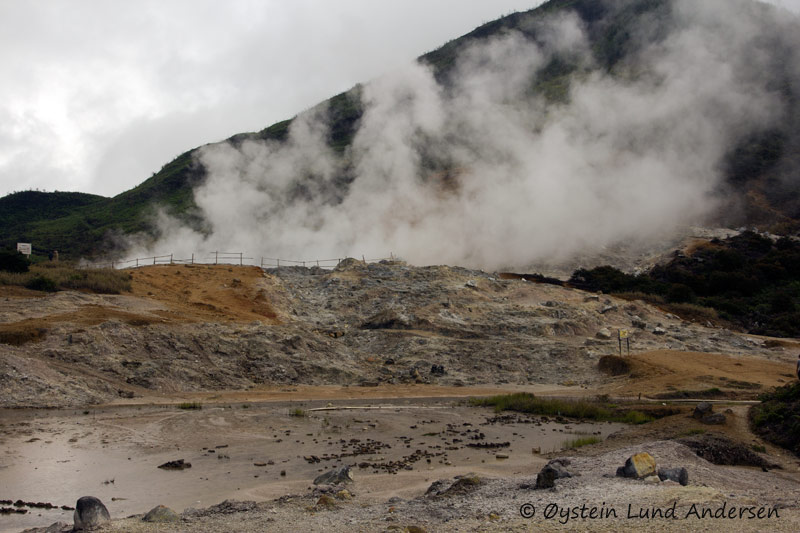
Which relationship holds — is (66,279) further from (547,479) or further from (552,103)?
(552,103)

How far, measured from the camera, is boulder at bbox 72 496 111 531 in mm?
6910

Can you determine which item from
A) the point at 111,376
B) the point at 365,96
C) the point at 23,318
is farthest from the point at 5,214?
the point at 111,376

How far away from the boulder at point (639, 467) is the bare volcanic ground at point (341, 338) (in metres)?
14.5

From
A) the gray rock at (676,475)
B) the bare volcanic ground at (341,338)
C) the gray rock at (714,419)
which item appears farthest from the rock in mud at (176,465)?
the gray rock at (714,419)

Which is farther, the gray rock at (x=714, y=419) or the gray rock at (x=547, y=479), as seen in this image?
the gray rock at (x=714, y=419)

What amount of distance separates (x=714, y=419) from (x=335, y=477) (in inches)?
367

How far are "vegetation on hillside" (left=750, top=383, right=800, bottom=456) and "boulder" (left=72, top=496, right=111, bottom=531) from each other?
39.3 feet

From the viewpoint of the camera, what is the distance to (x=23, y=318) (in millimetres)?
22688

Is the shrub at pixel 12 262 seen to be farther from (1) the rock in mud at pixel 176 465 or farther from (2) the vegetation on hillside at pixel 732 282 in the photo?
(2) the vegetation on hillside at pixel 732 282

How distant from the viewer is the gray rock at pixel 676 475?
823 cm

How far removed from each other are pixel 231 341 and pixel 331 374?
14.9 feet

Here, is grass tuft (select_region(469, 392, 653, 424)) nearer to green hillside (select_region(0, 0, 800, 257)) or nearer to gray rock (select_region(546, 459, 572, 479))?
gray rock (select_region(546, 459, 572, 479))

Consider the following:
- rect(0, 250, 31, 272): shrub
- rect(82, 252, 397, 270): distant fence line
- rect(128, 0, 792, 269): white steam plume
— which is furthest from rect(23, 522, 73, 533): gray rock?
rect(128, 0, 792, 269): white steam plume

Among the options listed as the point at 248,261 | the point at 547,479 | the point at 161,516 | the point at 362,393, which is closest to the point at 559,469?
the point at 547,479
